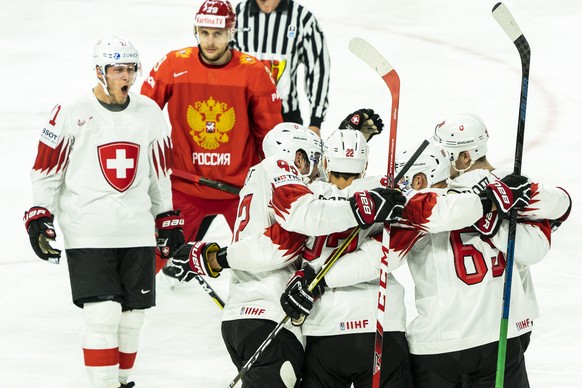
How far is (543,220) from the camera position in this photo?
3527mm

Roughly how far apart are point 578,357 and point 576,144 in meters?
2.85

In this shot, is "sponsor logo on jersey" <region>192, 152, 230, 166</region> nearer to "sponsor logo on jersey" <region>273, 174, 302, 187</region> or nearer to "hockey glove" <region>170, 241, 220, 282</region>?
"hockey glove" <region>170, 241, 220, 282</region>

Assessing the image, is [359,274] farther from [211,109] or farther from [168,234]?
[211,109]

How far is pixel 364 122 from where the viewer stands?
480 cm

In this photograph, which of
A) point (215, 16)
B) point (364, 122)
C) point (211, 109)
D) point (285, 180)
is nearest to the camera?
point (285, 180)

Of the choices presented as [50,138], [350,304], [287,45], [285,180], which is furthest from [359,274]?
[287,45]

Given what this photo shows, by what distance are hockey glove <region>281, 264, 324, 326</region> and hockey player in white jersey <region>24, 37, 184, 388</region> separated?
1.22m

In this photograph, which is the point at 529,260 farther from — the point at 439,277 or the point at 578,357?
the point at 578,357

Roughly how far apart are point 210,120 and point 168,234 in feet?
2.87

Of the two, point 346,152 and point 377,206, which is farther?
point 346,152

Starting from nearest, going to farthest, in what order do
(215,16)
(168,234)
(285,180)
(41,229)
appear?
(285,180)
(41,229)
(168,234)
(215,16)

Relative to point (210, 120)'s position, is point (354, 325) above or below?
below

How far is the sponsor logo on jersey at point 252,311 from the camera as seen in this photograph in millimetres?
3596

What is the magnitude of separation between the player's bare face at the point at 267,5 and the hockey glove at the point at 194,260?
98.9 inches
